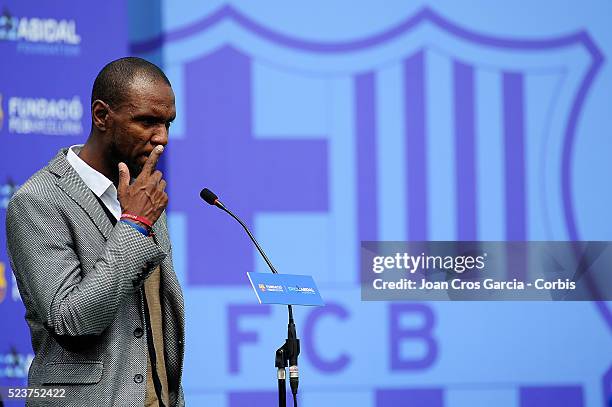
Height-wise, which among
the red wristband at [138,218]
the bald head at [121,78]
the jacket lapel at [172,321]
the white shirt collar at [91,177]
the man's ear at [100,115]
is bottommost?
the jacket lapel at [172,321]

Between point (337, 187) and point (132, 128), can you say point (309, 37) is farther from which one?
point (132, 128)

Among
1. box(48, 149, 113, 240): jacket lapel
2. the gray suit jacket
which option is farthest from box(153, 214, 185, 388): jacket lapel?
box(48, 149, 113, 240): jacket lapel

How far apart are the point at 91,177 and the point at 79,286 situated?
1.14ft

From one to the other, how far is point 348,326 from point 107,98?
249 cm

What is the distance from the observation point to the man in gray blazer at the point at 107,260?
234 centimetres

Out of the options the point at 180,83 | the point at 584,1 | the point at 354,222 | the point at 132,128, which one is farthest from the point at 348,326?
the point at 132,128

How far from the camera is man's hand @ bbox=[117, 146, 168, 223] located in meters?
2.41

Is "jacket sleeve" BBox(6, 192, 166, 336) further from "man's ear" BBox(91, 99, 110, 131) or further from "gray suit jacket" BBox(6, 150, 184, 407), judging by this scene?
"man's ear" BBox(91, 99, 110, 131)

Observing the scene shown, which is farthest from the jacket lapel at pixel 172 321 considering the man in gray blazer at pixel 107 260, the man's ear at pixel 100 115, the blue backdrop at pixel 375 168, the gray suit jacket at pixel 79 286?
the blue backdrop at pixel 375 168

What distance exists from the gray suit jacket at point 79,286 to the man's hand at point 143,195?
0.06m

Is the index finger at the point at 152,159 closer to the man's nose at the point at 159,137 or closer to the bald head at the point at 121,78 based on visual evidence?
the man's nose at the point at 159,137

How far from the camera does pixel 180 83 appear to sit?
4.77 m

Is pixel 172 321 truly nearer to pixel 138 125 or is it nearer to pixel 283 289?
pixel 283 289

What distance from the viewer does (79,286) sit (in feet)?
7.64
